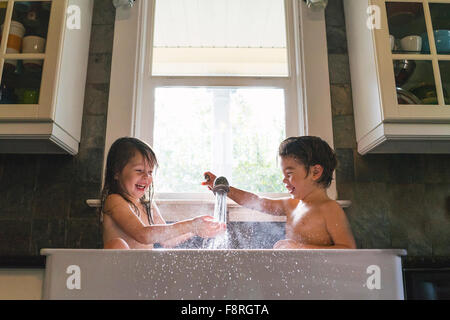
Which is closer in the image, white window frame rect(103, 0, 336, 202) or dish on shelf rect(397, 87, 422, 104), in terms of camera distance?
dish on shelf rect(397, 87, 422, 104)

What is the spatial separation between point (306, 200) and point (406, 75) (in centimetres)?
52

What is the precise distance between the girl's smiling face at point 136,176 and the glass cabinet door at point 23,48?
35cm

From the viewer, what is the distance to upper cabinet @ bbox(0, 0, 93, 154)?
1194 mm

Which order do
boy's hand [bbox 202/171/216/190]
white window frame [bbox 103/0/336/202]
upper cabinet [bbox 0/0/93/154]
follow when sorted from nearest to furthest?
upper cabinet [bbox 0/0/93/154] < boy's hand [bbox 202/171/216/190] < white window frame [bbox 103/0/336/202]

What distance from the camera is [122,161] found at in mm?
1295

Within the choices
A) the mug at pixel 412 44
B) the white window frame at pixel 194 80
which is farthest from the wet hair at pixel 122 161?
the mug at pixel 412 44

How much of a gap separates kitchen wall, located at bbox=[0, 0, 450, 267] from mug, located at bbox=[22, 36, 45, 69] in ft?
→ 0.90

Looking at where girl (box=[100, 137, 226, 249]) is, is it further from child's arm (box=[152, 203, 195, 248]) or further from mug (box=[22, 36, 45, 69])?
mug (box=[22, 36, 45, 69])

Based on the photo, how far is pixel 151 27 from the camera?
63.7 inches

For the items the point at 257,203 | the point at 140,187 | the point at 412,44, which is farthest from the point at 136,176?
the point at 412,44
